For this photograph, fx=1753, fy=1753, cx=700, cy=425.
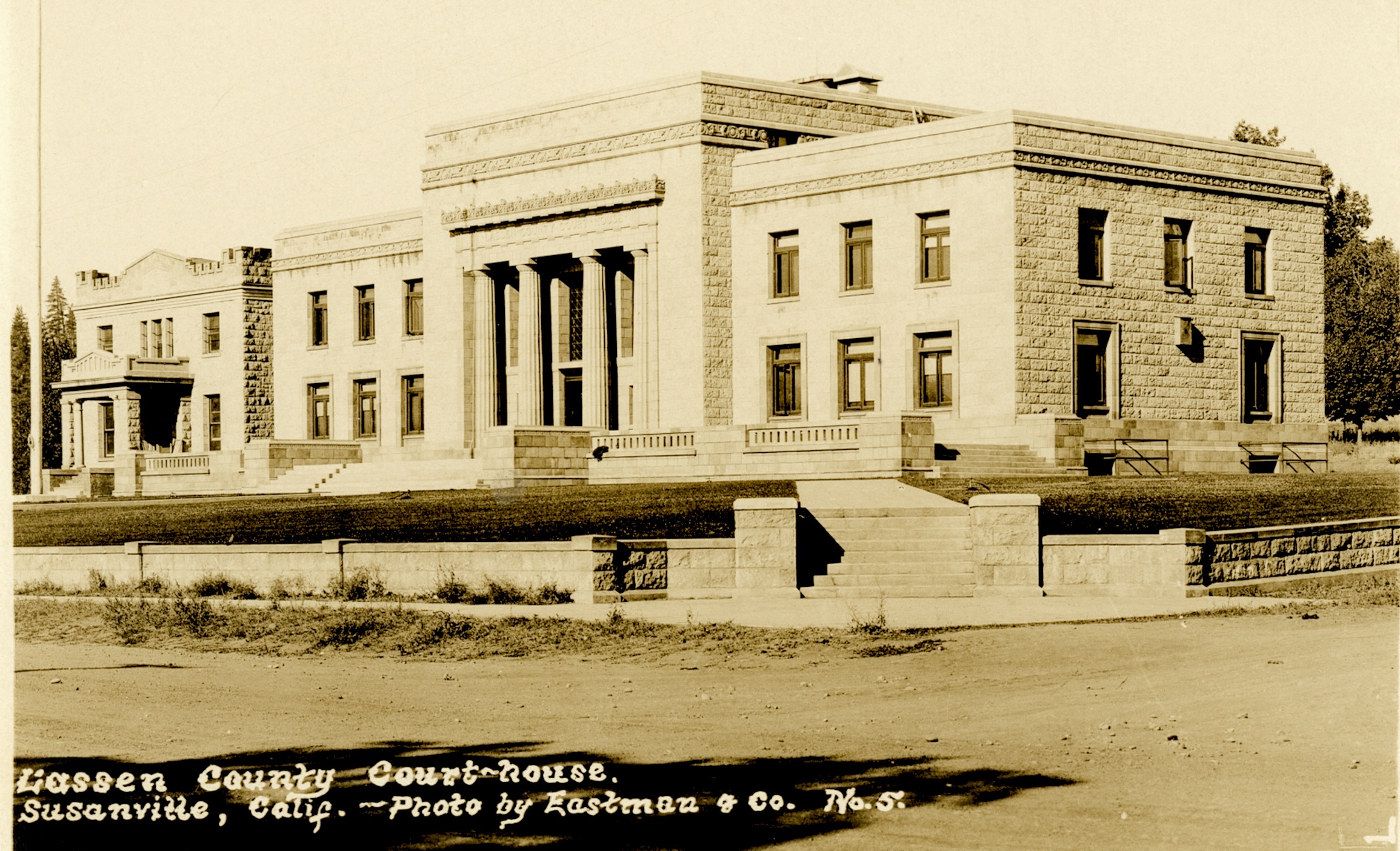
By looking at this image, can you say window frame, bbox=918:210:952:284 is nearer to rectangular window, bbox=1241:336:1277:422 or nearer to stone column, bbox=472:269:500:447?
rectangular window, bbox=1241:336:1277:422

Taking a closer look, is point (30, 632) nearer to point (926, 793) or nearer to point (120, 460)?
point (926, 793)

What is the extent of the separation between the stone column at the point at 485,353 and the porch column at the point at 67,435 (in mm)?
24419

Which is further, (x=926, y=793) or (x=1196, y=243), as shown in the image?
(x=1196, y=243)

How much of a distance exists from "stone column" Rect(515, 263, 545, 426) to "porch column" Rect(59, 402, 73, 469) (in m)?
26.5

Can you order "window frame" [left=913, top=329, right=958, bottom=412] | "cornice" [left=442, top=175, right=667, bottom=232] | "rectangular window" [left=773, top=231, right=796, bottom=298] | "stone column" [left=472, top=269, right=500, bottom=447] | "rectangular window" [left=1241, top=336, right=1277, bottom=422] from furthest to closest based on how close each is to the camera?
"stone column" [left=472, top=269, right=500, bottom=447] < "cornice" [left=442, top=175, right=667, bottom=232] < "rectangular window" [left=773, top=231, right=796, bottom=298] < "rectangular window" [left=1241, top=336, right=1277, bottom=422] < "window frame" [left=913, top=329, right=958, bottom=412]

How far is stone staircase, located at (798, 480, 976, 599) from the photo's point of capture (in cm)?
2362

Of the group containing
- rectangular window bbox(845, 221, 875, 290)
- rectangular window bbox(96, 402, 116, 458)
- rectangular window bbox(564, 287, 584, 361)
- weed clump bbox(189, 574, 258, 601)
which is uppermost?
rectangular window bbox(845, 221, 875, 290)

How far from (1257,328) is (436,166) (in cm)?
2444

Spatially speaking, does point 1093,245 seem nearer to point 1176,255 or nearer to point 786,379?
point 1176,255

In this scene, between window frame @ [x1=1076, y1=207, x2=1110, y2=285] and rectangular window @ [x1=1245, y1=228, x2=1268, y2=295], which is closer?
window frame @ [x1=1076, y1=207, x2=1110, y2=285]

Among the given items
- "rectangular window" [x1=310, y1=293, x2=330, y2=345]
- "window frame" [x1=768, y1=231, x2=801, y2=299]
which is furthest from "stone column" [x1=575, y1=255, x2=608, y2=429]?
"rectangular window" [x1=310, y1=293, x2=330, y2=345]

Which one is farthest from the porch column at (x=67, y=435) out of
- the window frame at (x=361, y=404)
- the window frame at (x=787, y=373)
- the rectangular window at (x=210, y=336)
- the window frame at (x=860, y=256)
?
the window frame at (x=860, y=256)

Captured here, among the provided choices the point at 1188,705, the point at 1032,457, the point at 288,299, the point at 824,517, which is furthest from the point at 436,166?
the point at 1188,705

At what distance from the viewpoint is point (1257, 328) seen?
46781 mm
